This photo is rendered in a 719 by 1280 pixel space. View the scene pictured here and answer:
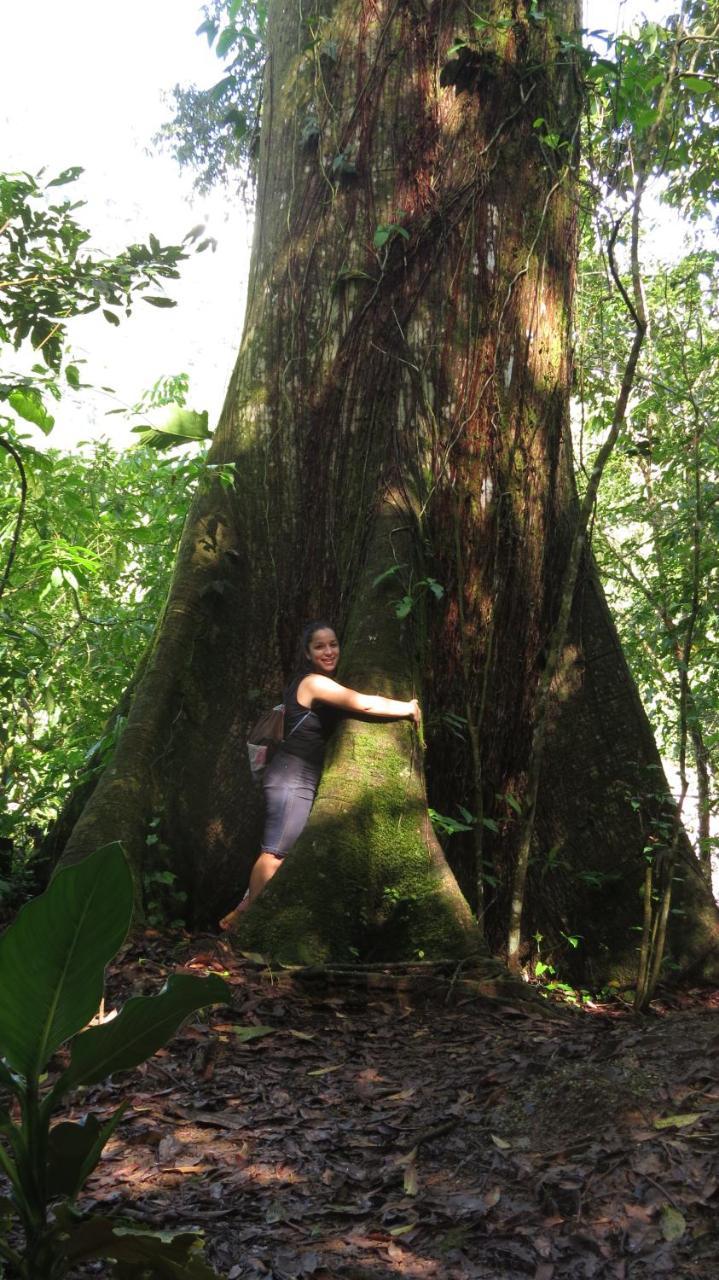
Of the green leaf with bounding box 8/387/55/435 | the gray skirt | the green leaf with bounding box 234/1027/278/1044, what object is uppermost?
the green leaf with bounding box 8/387/55/435

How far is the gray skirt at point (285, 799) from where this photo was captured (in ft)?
16.9

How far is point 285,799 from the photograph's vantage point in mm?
5199

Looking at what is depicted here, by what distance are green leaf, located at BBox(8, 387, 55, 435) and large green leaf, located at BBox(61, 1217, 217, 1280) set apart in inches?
112

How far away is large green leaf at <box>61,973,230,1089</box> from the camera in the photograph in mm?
1986

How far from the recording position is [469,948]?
4.33 metres

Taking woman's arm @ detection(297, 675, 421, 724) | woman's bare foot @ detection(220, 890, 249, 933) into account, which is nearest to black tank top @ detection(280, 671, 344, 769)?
woman's arm @ detection(297, 675, 421, 724)

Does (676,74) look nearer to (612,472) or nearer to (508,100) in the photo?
(508,100)

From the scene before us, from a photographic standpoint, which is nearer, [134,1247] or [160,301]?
[134,1247]

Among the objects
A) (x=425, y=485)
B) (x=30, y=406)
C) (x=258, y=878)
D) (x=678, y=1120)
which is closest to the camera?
(x=678, y=1120)

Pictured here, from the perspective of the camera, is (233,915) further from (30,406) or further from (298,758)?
(30,406)

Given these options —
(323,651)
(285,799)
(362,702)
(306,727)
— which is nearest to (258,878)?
(285,799)

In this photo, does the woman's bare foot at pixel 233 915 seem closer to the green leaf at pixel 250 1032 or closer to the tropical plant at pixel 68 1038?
the green leaf at pixel 250 1032

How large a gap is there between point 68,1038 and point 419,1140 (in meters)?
1.27

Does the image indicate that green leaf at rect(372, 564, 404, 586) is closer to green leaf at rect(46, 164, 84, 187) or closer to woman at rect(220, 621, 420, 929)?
woman at rect(220, 621, 420, 929)
